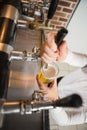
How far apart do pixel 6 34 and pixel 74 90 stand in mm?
771

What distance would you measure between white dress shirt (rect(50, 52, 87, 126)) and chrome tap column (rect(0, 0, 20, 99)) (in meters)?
0.43

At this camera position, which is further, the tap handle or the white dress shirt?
the white dress shirt

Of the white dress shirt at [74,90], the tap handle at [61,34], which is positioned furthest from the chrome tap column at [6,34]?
the white dress shirt at [74,90]

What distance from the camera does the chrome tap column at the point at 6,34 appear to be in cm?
45

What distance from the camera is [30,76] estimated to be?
2.92 feet

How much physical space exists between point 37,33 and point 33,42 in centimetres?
9

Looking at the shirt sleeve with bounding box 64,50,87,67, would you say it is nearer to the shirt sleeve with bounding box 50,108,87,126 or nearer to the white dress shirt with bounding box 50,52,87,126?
the white dress shirt with bounding box 50,52,87,126

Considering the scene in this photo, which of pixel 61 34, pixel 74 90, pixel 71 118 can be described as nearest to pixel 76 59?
pixel 74 90

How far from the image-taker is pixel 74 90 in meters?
1.17

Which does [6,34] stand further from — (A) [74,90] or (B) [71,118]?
(A) [74,90]

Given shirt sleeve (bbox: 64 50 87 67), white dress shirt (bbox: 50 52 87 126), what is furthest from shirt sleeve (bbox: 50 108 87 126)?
shirt sleeve (bbox: 64 50 87 67)

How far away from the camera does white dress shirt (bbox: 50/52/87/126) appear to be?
0.90 metres

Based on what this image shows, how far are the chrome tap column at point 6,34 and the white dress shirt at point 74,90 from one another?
0.43m

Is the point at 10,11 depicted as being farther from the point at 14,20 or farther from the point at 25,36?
the point at 25,36
